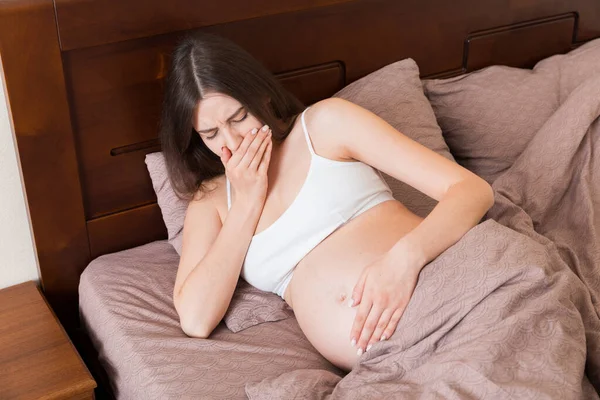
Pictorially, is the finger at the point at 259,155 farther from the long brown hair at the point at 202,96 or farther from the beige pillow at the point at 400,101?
the beige pillow at the point at 400,101

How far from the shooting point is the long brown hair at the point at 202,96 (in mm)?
1537

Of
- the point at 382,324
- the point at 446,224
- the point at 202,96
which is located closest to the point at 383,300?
the point at 382,324

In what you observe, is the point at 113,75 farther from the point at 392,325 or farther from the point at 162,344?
the point at 392,325

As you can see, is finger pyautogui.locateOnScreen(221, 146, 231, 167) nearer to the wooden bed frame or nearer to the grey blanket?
the wooden bed frame

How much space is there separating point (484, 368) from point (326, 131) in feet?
1.97

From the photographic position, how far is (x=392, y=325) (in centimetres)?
141

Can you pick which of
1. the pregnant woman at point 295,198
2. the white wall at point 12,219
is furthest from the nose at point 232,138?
the white wall at point 12,219

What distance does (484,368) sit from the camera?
121 centimetres

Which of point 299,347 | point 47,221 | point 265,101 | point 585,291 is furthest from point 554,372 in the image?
point 47,221

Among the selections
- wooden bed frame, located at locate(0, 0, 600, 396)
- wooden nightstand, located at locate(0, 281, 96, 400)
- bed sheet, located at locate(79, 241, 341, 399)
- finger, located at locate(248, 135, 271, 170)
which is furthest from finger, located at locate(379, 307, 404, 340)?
wooden bed frame, located at locate(0, 0, 600, 396)

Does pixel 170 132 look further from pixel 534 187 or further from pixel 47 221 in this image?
pixel 534 187

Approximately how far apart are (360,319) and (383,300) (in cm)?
6

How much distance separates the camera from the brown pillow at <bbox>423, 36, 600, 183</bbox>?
6.91ft

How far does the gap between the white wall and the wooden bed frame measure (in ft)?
0.20
